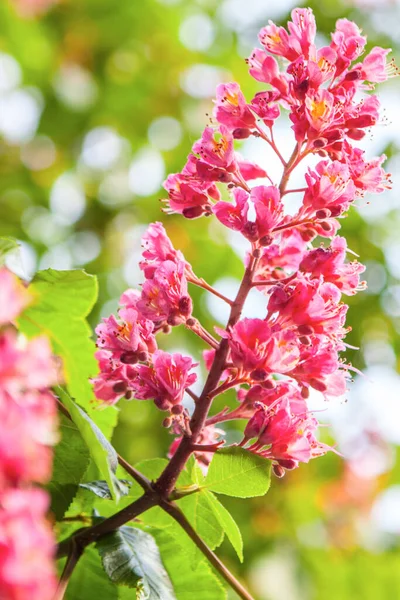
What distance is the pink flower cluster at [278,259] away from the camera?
1019 mm

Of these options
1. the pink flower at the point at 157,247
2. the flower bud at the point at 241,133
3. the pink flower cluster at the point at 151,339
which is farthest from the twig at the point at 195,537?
the flower bud at the point at 241,133

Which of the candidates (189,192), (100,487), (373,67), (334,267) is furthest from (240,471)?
(373,67)

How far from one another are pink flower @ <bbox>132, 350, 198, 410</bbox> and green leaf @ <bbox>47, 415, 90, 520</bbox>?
0.35 feet

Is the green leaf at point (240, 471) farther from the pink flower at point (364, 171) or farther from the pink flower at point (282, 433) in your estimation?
the pink flower at point (364, 171)

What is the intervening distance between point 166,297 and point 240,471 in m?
0.24

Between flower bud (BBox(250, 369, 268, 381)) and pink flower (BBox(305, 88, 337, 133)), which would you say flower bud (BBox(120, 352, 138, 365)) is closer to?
flower bud (BBox(250, 369, 268, 381))

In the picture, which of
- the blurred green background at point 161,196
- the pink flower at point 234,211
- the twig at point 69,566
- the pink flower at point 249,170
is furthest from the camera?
the blurred green background at point 161,196

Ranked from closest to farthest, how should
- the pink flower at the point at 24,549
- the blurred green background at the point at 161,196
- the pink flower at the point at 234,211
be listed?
the pink flower at the point at 24,549
the pink flower at the point at 234,211
the blurred green background at the point at 161,196

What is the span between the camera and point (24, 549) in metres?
0.53

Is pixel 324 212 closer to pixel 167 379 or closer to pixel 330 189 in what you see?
pixel 330 189

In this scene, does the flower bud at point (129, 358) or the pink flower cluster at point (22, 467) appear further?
the flower bud at point (129, 358)

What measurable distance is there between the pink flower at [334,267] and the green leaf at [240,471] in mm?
256

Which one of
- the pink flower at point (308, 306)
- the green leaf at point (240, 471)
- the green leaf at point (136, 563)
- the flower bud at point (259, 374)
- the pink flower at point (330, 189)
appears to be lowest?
the green leaf at point (136, 563)

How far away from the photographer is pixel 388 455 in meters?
3.27
